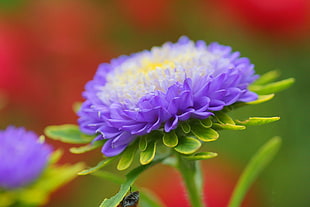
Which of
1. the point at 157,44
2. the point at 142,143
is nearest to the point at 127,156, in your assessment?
the point at 142,143

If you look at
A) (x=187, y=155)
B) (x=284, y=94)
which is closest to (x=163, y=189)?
(x=284, y=94)

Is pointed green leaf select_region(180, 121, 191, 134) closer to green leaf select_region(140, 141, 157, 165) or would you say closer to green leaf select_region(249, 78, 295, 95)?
green leaf select_region(140, 141, 157, 165)

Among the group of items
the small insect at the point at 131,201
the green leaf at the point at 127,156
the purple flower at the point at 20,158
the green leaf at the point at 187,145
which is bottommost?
the small insect at the point at 131,201

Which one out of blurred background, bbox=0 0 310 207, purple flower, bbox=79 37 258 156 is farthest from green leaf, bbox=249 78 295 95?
blurred background, bbox=0 0 310 207

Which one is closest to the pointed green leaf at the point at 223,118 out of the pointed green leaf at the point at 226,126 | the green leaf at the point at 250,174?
the pointed green leaf at the point at 226,126

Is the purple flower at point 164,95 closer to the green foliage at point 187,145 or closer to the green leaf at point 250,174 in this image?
the green foliage at point 187,145

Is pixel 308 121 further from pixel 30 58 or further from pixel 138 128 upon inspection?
pixel 138 128
